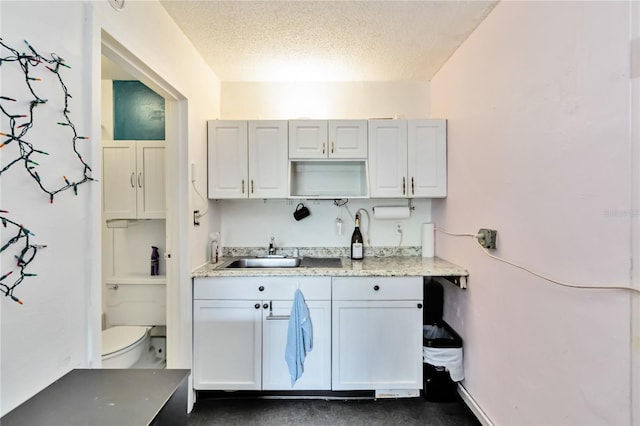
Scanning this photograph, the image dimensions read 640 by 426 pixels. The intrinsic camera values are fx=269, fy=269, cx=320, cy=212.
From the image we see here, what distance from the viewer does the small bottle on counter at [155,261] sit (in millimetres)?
2293

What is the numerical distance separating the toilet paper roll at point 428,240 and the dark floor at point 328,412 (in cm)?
113

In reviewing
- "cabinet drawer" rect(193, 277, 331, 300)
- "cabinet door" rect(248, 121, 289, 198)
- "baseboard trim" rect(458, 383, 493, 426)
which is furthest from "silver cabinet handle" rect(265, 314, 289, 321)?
"baseboard trim" rect(458, 383, 493, 426)

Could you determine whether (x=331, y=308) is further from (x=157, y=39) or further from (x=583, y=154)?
(x=157, y=39)

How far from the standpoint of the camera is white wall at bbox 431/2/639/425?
2.97 ft

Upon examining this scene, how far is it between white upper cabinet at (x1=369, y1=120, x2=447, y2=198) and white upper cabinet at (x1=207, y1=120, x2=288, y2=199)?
0.78 metres

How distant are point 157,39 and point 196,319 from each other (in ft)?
5.89

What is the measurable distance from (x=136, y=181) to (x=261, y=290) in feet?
4.54

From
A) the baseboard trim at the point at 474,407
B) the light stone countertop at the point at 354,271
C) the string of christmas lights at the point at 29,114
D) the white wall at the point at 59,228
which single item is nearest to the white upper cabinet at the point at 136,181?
the light stone countertop at the point at 354,271

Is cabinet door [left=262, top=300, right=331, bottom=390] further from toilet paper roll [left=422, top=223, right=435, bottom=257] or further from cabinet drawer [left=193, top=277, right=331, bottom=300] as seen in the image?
toilet paper roll [left=422, top=223, right=435, bottom=257]

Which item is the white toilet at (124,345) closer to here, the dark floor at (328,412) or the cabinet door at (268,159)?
the dark floor at (328,412)

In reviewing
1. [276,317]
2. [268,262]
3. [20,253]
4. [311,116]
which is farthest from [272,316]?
[311,116]

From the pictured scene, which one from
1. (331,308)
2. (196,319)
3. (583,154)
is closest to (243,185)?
(196,319)

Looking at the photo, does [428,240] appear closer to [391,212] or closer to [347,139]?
[391,212]

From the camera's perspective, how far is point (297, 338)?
184 cm
